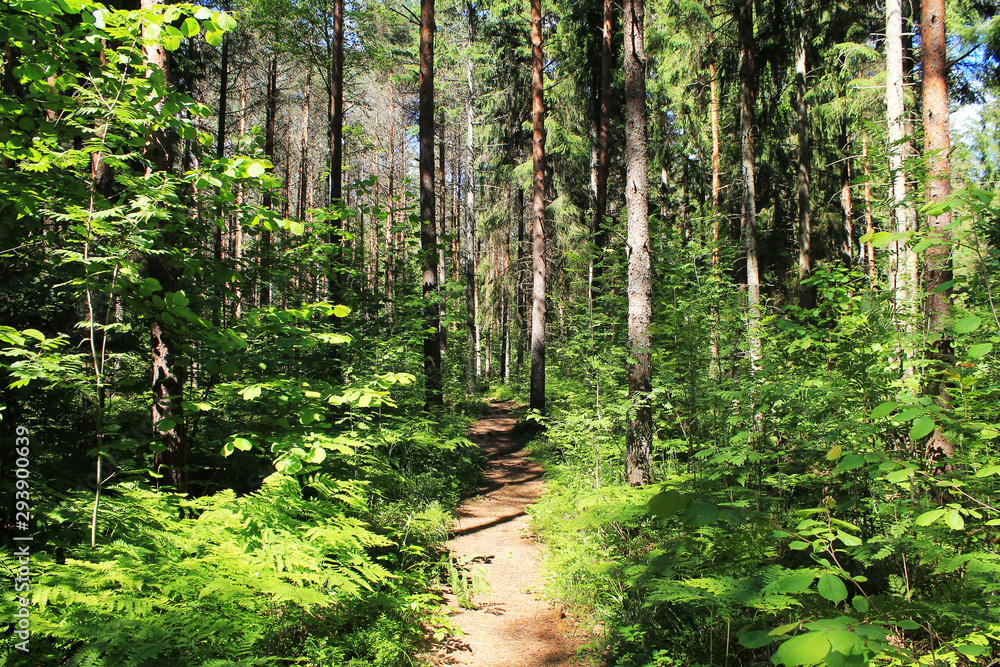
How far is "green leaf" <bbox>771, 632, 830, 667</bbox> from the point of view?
1097 mm

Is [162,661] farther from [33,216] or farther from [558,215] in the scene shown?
[558,215]

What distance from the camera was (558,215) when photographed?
1639 centimetres

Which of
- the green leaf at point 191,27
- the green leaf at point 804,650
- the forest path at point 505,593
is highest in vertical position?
the green leaf at point 191,27

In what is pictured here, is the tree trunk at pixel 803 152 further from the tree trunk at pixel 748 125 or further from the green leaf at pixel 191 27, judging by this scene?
the green leaf at pixel 191 27

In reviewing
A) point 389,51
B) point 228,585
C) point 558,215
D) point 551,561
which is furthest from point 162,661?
point 389,51

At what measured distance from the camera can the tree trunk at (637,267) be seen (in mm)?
6094

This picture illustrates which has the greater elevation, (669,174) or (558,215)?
(669,174)

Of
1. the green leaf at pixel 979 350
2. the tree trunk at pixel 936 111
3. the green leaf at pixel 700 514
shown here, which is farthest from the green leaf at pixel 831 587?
the tree trunk at pixel 936 111

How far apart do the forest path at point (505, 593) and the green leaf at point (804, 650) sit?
10.5 ft

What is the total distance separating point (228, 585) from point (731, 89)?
17317mm

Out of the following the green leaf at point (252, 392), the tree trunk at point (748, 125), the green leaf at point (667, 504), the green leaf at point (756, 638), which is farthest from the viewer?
the tree trunk at point (748, 125)

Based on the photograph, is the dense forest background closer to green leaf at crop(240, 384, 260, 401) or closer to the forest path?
green leaf at crop(240, 384, 260, 401)

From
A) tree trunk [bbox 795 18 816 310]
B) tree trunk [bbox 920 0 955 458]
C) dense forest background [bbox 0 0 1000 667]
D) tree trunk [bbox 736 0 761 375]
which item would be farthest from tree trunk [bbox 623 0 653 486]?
tree trunk [bbox 795 18 816 310]

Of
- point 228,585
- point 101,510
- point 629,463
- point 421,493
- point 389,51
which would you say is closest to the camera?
point 228,585
